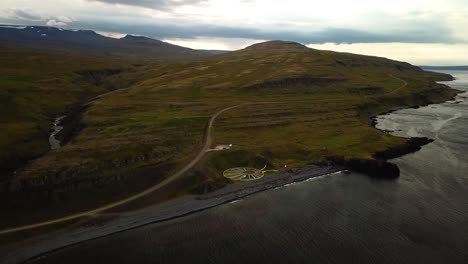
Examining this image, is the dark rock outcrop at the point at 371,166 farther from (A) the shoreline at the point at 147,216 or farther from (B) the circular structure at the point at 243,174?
(B) the circular structure at the point at 243,174

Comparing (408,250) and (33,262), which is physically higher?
(408,250)

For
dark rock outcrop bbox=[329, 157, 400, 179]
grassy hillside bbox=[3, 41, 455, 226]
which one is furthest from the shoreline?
dark rock outcrop bbox=[329, 157, 400, 179]

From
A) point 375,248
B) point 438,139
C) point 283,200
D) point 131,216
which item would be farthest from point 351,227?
point 438,139

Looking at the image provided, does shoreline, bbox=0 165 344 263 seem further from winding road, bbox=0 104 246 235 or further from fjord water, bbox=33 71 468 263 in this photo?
winding road, bbox=0 104 246 235

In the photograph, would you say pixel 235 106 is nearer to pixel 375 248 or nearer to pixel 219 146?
pixel 219 146

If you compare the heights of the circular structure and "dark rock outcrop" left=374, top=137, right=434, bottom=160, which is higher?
"dark rock outcrop" left=374, top=137, right=434, bottom=160

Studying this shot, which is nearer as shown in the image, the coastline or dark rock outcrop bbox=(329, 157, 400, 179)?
the coastline
